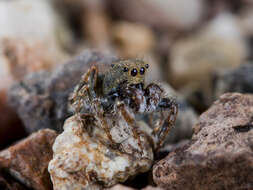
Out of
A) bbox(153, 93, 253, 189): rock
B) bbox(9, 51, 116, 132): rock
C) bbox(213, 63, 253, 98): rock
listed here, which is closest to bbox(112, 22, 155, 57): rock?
bbox(213, 63, 253, 98): rock

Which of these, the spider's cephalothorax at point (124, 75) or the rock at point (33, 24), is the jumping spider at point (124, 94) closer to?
the spider's cephalothorax at point (124, 75)

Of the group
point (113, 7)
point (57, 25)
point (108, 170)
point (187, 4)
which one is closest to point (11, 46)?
point (57, 25)

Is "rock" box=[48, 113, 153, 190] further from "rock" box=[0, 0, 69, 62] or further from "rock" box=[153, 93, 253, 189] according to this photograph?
"rock" box=[0, 0, 69, 62]

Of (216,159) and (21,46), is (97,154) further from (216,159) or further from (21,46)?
(21,46)

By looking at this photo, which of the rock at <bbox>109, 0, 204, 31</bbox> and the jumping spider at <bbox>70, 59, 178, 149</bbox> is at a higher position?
the rock at <bbox>109, 0, 204, 31</bbox>

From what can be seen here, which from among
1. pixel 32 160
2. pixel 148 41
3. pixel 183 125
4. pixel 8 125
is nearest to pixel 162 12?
pixel 148 41

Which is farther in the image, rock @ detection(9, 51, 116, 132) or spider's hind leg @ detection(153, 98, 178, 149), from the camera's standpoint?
rock @ detection(9, 51, 116, 132)

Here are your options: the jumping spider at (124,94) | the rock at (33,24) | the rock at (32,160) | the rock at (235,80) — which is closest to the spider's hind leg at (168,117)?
the jumping spider at (124,94)

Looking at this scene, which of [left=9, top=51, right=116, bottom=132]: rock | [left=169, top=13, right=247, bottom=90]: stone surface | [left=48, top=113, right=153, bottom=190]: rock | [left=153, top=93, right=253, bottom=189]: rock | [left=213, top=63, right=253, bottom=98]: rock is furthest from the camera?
[left=169, top=13, right=247, bottom=90]: stone surface
